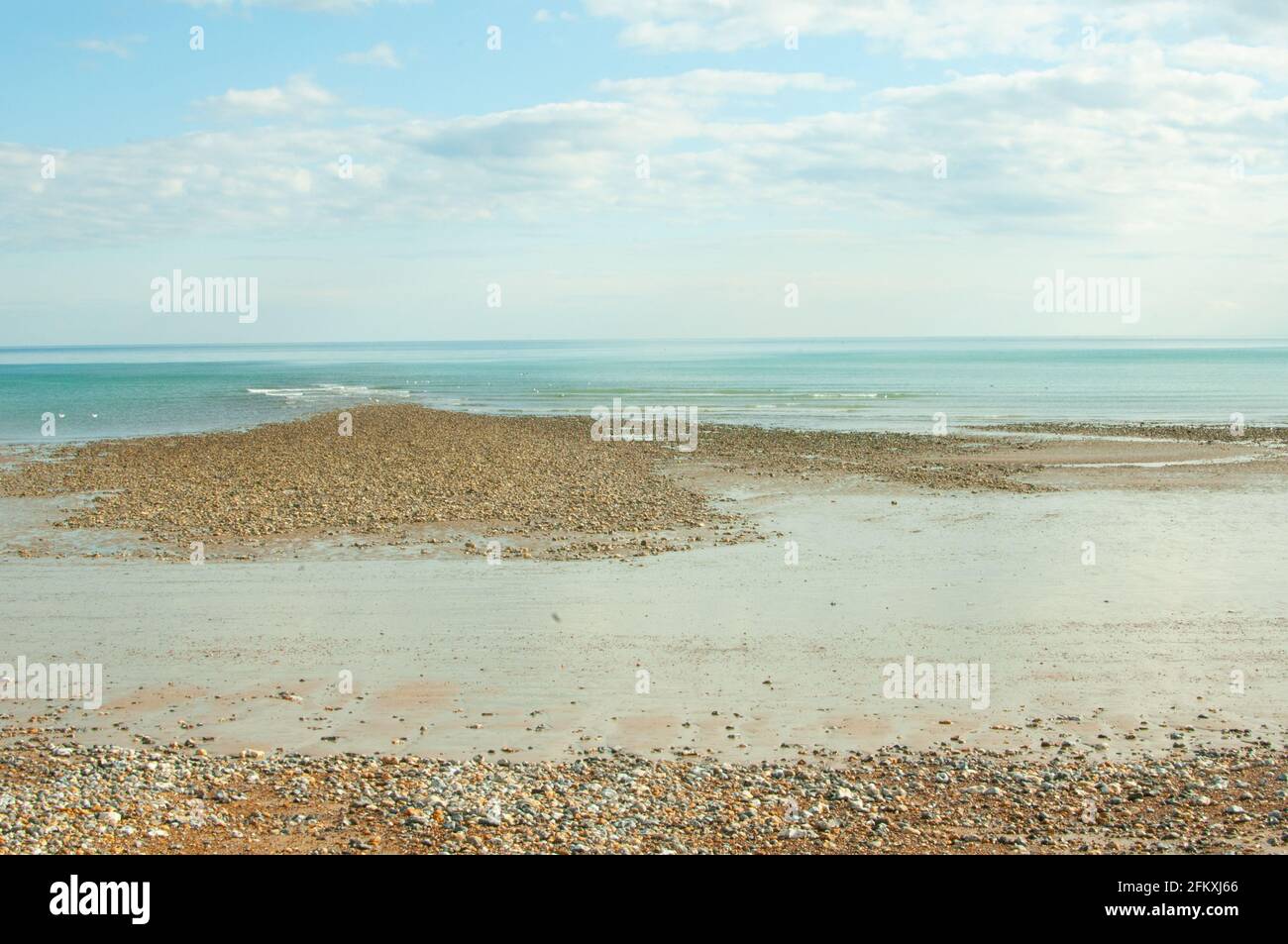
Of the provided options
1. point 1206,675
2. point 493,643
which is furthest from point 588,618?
point 1206,675

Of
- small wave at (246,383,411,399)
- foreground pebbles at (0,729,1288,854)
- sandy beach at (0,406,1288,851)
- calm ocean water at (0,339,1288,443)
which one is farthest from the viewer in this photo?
small wave at (246,383,411,399)

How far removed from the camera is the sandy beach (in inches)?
382

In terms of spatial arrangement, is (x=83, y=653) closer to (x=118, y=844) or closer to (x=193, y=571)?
(x=193, y=571)

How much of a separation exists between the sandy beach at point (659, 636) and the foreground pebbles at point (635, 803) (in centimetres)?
6

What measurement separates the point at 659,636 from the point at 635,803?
20.2ft

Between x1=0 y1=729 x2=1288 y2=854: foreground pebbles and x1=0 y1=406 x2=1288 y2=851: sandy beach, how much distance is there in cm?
6

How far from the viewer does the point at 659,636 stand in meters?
15.0

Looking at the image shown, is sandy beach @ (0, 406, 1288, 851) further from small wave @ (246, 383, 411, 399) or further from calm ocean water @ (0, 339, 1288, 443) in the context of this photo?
small wave @ (246, 383, 411, 399)

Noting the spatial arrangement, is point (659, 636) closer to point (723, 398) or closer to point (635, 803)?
point (635, 803)

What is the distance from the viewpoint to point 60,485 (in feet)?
102

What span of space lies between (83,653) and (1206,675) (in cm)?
1380

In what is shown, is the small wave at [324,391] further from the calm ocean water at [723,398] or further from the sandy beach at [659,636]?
the sandy beach at [659,636]

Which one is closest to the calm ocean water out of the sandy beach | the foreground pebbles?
the sandy beach

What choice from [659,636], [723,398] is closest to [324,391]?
[723,398]
